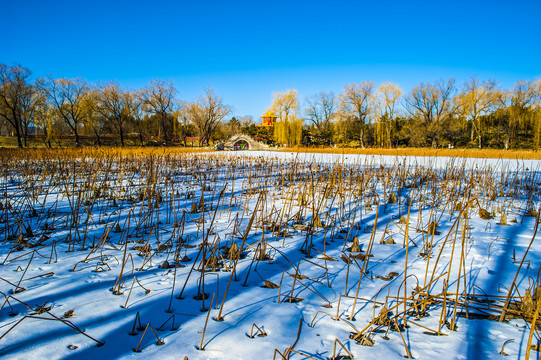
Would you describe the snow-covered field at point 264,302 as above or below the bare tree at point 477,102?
below

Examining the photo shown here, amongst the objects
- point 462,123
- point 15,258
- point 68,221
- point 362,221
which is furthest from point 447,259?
point 462,123

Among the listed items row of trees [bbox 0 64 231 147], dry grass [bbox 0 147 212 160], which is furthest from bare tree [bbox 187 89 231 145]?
dry grass [bbox 0 147 212 160]

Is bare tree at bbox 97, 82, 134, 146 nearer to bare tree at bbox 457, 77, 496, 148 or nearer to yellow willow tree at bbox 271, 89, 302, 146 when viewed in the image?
yellow willow tree at bbox 271, 89, 302, 146

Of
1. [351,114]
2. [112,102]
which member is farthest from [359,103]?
[112,102]

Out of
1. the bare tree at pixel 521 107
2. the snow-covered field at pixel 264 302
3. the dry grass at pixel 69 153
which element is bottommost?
the snow-covered field at pixel 264 302

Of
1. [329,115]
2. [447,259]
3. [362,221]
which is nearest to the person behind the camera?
[447,259]

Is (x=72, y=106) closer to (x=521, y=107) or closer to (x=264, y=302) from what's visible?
(x=264, y=302)

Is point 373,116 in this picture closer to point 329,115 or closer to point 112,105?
point 329,115

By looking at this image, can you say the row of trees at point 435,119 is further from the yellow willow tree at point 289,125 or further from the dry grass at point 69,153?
the dry grass at point 69,153

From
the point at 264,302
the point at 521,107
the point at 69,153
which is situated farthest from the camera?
the point at 521,107

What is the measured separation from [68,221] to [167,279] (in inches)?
73.2

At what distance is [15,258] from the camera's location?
1917mm

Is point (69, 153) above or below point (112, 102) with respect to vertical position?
below

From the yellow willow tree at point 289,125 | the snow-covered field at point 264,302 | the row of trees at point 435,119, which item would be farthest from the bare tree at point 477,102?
the snow-covered field at point 264,302
